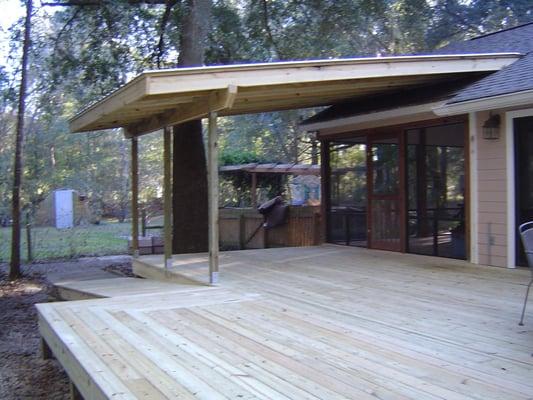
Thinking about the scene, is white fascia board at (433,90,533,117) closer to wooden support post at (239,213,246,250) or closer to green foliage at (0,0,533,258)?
green foliage at (0,0,533,258)

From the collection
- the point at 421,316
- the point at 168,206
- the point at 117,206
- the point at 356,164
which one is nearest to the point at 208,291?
the point at 168,206

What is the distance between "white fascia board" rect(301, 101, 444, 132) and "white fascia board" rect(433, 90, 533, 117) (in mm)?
174

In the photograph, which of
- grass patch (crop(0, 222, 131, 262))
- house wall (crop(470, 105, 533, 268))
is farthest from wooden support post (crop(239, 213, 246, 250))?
house wall (crop(470, 105, 533, 268))

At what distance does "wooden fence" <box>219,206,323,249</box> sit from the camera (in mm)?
10016

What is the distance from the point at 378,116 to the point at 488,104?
70.0 inches

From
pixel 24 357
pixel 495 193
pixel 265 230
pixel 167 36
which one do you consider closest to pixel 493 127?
pixel 495 193

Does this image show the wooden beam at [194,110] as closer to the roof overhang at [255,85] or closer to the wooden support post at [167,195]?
the roof overhang at [255,85]

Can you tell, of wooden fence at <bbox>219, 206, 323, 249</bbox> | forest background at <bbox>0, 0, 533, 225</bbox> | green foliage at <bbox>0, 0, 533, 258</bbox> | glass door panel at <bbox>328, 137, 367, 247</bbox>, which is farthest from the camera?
green foliage at <bbox>0, 0, 533, 258</bbox>

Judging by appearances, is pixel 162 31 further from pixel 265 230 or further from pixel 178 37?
pixel 265 230

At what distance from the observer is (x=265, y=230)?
1153 centimetres

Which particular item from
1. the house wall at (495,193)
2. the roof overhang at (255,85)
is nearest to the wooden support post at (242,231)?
the roof overhang at (255,85)

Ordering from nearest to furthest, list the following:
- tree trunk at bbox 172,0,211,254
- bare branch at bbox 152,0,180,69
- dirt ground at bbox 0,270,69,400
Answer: dirt ground at bbox 0,270,69,400 → tree trunk at bbox 172,0,211,254 → bare branch at bbox 152,0,180,69

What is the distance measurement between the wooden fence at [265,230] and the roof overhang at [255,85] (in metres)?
2.93

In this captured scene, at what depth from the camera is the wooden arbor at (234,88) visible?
4.66 m
